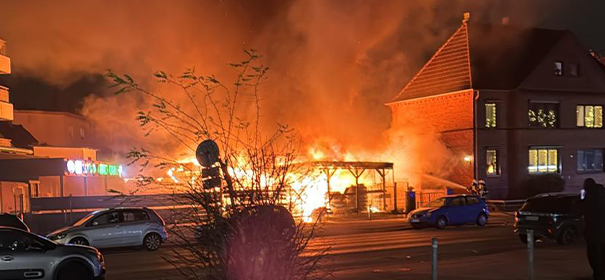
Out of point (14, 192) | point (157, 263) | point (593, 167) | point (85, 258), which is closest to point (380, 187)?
point (593, 167)

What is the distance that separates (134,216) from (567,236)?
44.8ft

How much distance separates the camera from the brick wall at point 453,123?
38.7m

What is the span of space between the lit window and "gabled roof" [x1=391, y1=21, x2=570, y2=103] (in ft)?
14.0

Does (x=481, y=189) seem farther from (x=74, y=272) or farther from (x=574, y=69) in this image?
(x=74, y=272)

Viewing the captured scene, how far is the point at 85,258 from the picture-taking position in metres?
12.2

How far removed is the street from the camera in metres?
12.7

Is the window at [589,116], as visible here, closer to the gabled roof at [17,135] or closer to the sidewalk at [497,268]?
Answer: the sidewalk at [497,268]

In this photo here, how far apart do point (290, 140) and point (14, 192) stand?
31.7 m

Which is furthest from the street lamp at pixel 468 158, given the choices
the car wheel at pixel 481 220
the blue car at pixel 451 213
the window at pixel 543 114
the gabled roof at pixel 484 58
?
the car wheel at pixel 481 220

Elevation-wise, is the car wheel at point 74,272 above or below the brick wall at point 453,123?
below

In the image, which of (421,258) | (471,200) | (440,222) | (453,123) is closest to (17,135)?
(453,123)

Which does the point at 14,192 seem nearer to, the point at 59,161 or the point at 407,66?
the point at 59,161

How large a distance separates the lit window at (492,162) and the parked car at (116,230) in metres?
25.2

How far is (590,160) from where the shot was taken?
41.9m
